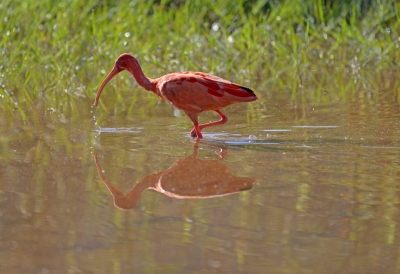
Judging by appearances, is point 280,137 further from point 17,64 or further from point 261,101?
point 17,64

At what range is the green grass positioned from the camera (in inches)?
401

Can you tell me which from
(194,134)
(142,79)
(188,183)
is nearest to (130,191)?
(188,183)

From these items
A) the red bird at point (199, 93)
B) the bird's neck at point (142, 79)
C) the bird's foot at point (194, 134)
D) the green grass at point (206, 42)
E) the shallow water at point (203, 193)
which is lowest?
the shallow water at point (203, 193)

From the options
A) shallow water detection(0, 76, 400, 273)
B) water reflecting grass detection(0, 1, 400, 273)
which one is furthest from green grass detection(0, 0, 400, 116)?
shallow water detection(0, 76, 400, 273)

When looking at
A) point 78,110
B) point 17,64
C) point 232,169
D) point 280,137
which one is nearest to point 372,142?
point 280,137

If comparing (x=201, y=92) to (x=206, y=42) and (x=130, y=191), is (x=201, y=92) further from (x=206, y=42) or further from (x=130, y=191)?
(x=206, y=42)

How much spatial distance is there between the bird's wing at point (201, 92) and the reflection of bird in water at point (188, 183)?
3.65 feet

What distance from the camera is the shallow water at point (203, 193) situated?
3.91m

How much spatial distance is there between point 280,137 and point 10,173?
2.05 meters

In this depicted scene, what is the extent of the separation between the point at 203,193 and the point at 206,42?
22.8 ft

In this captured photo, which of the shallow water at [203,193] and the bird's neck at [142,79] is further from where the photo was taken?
the bird's neck at [142,79]

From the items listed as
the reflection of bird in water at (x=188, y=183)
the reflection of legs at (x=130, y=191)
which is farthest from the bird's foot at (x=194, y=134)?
the reflection of legs at (x=130, y=191)

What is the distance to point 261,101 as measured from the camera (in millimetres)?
8664

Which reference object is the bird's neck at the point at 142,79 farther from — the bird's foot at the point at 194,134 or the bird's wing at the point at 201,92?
the bird's foot at the point at 194,134
